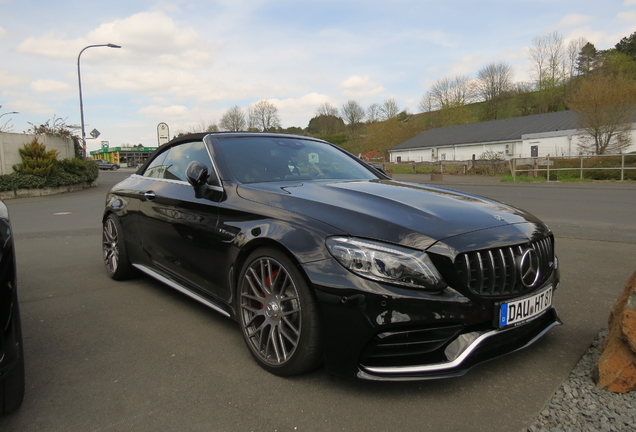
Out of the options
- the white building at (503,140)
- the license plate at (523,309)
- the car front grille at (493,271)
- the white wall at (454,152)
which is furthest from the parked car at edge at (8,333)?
the white wall at (454,152)

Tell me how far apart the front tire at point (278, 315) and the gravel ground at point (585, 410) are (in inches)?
45.3

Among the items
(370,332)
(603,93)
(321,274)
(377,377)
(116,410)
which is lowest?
(116,410)

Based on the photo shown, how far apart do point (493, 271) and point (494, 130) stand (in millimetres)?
58049

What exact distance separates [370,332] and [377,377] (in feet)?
0.79

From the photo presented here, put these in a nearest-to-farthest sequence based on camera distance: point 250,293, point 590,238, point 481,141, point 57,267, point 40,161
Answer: point 250,293
point 57,267
point 590,238
point 40,161
point 481,141

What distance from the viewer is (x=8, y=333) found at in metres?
2.09

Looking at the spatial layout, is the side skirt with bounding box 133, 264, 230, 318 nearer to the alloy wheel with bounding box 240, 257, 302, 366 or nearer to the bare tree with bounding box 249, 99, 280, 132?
the alloy wheel with bounding box 240, 257, 302, 366

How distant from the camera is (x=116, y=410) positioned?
2443mm

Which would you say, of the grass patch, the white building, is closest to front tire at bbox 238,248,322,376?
the grass patch

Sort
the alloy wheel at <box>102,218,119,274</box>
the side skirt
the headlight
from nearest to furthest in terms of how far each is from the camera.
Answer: the headlight
the side skirt
the alloy wheel at <box>102,218,119,274</box>

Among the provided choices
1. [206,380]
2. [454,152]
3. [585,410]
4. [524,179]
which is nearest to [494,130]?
[454,152]

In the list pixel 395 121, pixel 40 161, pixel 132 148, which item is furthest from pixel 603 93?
pixel 132 148

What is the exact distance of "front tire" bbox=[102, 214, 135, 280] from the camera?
483 cm

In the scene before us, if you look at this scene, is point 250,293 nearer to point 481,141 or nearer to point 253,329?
point 253,329
